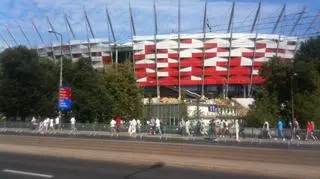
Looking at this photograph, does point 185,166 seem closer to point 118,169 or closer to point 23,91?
point 118,169

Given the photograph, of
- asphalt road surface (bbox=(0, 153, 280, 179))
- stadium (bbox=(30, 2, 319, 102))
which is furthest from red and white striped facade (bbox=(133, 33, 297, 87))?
asphalt road surface (bbox=(0, 153, 280, 179))

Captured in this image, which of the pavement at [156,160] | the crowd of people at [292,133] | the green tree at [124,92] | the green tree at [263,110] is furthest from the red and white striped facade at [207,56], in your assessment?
the pavement at [156,160]

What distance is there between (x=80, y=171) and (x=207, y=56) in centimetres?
12139

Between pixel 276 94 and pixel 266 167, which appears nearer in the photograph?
pixel 266 167

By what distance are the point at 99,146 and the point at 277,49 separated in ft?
387

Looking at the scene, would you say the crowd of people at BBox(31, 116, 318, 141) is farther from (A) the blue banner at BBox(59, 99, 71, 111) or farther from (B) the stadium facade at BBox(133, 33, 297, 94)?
(B) the stadium facade at BBox(133, 33, 297, 94)

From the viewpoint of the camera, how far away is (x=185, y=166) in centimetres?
2064

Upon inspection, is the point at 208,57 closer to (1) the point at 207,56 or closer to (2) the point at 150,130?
(1) the point at 207,56

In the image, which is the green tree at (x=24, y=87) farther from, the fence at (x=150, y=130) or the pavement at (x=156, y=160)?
the pavement at (x=156, y=160)

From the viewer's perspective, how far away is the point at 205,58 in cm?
13988

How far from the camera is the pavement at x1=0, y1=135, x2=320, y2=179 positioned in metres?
17.7

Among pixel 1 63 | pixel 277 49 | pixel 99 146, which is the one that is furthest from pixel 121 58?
pixel 99 146

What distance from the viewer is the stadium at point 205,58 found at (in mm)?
138000

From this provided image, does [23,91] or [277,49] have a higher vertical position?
[277,49]
